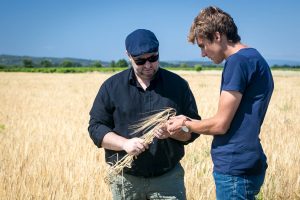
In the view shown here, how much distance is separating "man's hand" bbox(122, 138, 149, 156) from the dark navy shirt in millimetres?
168

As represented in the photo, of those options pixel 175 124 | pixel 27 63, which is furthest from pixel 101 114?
pixel 27 63

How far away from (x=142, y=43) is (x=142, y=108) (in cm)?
45

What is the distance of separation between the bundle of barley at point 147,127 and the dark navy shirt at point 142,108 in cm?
4

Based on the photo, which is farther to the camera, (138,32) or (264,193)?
(264,193)

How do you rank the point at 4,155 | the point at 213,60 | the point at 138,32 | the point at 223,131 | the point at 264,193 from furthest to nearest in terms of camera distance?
1. the point at 4,155
2. the point at 264,193
3. the point at 138,32
4. the point at 213,60
5. the point at 223,131

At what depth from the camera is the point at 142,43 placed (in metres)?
2.86

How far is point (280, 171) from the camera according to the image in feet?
15.5

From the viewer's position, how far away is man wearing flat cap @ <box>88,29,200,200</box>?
9.62 feet

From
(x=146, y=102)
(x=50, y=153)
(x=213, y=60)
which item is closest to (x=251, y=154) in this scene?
(x=213, y=60)

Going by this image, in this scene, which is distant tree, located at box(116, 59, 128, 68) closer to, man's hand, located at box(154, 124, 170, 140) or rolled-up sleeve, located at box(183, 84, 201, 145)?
rolled-up sleeve, located at box(183, 84, 201, 145)

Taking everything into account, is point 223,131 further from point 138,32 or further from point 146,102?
point 138,32

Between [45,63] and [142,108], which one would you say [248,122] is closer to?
[142,108]

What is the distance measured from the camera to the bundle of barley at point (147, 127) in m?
2.88

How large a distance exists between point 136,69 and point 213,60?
0.55 meters
